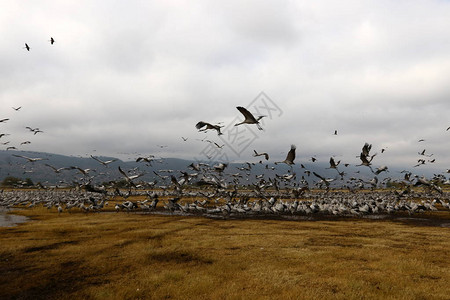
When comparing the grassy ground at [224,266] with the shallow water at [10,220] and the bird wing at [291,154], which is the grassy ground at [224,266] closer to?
the bird wing at [291,154]

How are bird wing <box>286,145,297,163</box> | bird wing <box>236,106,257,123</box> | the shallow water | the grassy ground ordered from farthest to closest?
the shallow water → bird wing <box>286,145,297,163</box> → the grassy ground → bird wing <box>236,106,257,123</box>

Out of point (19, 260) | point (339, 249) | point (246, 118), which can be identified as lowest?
point (19, 260)

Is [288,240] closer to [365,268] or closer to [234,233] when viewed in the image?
[234,233]

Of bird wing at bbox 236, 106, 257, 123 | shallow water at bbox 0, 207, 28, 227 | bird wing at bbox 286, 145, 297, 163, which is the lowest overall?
shallow water at bbox 0, 207, 28, 227

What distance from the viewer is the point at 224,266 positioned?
15664 millimetres

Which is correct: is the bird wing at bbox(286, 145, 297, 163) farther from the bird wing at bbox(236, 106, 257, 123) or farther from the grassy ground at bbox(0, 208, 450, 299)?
the grassy ground at bbox(0, 208, 450, 299)

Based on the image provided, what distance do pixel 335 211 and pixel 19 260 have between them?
39761 millimetres

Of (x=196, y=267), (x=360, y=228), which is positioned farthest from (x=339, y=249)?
(x=360, y=228)

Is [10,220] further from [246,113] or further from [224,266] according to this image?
[246,113]

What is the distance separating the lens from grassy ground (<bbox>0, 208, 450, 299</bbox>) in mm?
12109

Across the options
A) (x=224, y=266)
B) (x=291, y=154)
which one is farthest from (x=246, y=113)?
(x=224, y=266)

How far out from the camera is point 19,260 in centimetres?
1700

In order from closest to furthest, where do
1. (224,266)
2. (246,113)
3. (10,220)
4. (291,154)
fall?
(246,113) < (224,266) < (291,154) < (10,220)

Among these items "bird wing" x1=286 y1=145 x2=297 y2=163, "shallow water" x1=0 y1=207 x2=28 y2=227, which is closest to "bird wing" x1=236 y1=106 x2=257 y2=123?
"bird wing" x1=286 y1=145 x2=297 y2=163
